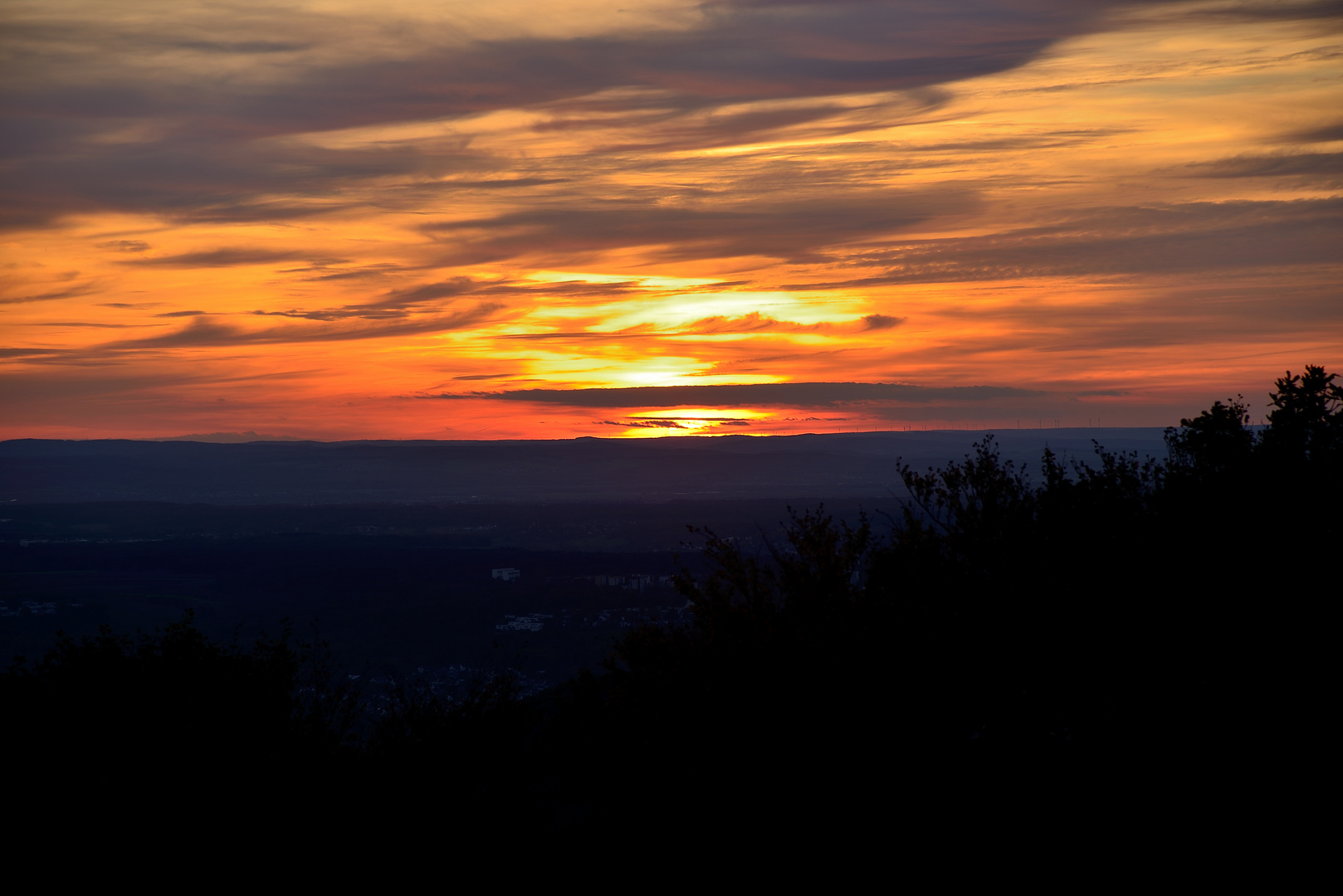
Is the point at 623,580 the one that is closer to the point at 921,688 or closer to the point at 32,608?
the point at 32,608

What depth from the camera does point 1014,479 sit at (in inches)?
886

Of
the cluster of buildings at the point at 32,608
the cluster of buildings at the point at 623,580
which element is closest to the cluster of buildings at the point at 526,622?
the cluster of buildings at the point at 623,580

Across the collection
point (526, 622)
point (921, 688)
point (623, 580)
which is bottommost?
point (526, 622)

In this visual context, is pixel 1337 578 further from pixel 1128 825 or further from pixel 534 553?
pixel 534 553

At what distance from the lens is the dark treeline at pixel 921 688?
14883 mm

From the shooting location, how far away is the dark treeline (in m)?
14.9

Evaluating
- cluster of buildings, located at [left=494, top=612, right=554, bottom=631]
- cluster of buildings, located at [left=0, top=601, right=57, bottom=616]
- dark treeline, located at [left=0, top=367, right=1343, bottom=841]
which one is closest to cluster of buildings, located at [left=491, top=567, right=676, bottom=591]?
cluster of buildings, located at [left=494, top=612, right=554, bottom=631]

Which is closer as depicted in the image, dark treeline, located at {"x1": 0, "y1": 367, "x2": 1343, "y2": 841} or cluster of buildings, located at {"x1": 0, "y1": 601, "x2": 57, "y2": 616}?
dark treeline, located at {"x1": 0, "y1": 367, "x2": 1343, "y2": 841}

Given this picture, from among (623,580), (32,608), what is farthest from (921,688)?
(32,608)

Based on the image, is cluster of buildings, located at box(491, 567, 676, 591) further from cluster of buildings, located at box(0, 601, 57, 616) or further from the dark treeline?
the dark treeline

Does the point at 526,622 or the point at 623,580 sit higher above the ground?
the point at 623,580

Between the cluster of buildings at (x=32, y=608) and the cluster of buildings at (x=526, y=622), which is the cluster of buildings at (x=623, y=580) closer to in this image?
the cluster of buildings at (x=526, y=622)

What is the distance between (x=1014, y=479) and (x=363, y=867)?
15.8 metres

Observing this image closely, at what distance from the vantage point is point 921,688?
49.5ft
